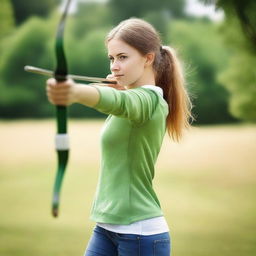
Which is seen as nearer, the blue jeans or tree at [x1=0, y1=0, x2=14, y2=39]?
the blue jeans

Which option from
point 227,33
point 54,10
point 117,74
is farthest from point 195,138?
point 117,74

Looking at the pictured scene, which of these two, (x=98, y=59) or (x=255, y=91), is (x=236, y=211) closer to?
(x=255, y=91)

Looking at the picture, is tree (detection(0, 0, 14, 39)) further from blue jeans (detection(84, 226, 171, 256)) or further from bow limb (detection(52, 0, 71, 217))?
bow limb (detection(52, 0, 71, 217))

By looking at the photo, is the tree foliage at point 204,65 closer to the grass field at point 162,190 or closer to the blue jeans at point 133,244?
the grass field at point 162,190

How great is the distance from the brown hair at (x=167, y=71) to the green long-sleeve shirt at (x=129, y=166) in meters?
0.18

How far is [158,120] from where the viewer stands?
159cm

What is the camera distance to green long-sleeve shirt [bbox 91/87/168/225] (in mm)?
1575

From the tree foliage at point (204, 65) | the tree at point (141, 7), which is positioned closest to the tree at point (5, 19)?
the tree at point (141, 7)

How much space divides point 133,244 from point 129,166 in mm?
203

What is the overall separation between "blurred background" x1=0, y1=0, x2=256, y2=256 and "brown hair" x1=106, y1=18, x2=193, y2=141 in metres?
2.86

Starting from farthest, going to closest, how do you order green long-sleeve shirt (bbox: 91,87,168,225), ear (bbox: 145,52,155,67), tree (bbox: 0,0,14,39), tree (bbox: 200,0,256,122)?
tree (bbox: 0,0,14,39) → tree (bbox: 200,0,256,122) → ear (bbox: 145,52,155,67) → green long-sleeve shirt (bbox: 91,87,168,225)

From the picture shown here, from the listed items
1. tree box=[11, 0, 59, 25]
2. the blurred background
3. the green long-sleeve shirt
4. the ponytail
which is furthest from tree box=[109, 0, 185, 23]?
the green long-sleeve shirt

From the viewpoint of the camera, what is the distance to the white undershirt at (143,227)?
158cm

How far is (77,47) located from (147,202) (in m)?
7.55
